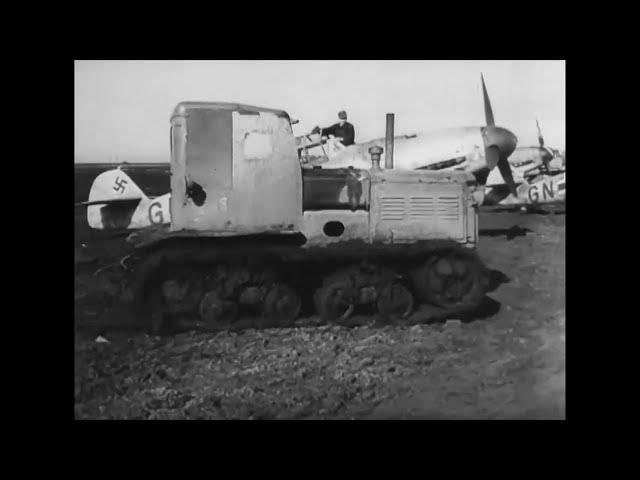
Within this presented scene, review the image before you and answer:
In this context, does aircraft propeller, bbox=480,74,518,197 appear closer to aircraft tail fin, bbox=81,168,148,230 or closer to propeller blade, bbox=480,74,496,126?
propeller blade, bbox=480,74,496,126

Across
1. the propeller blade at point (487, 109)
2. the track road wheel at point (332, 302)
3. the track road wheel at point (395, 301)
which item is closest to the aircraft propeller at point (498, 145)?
the propeller blade at point (487, 109)

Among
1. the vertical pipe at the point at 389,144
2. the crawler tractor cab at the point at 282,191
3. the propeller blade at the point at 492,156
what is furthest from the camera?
the propeller blade at the point at 492,156

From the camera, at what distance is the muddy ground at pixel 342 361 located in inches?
185

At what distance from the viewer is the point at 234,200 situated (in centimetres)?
464

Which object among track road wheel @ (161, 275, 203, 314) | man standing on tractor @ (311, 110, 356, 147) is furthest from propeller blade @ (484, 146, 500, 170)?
track road wheel @ (161, 275, 203, 314)

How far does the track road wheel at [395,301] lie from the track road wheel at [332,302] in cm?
18

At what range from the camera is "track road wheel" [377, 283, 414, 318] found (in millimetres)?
4801

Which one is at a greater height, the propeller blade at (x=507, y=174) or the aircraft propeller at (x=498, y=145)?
the aircraft propeller at (x=498, y=145)

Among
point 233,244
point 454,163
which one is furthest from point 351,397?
point 454,163

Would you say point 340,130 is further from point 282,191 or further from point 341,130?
point 282,191

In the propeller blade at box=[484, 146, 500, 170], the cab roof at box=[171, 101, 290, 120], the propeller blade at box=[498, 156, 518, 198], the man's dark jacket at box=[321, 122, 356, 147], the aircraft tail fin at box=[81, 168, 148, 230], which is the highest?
the cab roof at box=[171, 101, 290, 120]

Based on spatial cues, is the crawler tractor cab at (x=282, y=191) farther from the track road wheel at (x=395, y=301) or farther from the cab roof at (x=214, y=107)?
the track road wheel at (x=395, y=301)

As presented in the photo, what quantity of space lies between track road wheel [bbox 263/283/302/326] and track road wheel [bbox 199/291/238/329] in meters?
0.19

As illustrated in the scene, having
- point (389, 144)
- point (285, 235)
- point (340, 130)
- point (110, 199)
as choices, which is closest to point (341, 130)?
point (340, 130)
